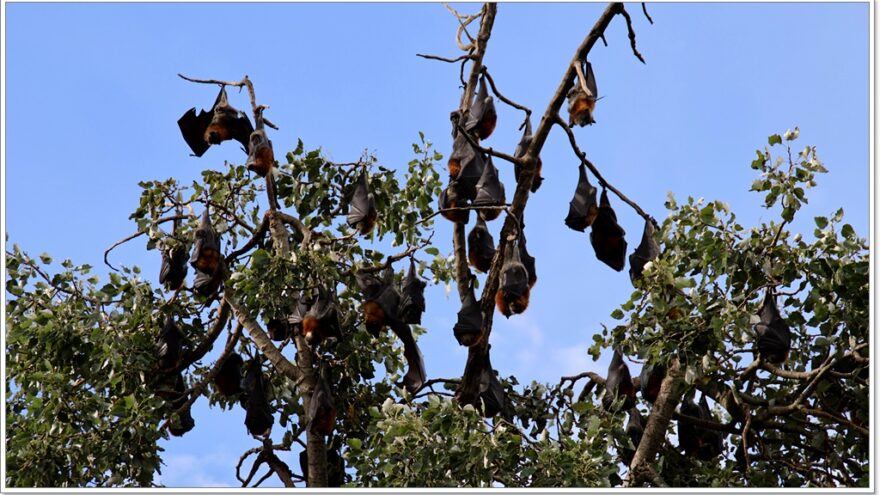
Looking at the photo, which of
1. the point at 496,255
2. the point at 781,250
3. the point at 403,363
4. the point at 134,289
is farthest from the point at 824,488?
the point at 134,289

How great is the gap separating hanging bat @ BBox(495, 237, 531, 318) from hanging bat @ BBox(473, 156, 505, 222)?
395 mm

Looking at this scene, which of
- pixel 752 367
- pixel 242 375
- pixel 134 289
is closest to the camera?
pixel 752 367

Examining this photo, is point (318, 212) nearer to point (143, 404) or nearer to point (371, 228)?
point (371, 228)

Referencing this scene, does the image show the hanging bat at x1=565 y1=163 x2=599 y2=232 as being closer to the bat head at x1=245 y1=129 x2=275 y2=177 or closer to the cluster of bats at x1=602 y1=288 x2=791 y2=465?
the cluster of bats at x1=602 y1=288 x2=791 y2=465

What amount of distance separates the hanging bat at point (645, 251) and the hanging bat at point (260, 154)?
2.87 m

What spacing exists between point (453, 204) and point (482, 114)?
2.58 feet

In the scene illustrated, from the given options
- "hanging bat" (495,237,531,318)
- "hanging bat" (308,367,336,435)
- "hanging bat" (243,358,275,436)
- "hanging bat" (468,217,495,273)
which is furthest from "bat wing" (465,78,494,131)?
"hanging bat" (243,358,275,436)

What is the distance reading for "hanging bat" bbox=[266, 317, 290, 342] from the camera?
30.8ft

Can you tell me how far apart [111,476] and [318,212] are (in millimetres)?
2706

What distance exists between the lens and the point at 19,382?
9.14m

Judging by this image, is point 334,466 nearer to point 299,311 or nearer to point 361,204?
point 299,311

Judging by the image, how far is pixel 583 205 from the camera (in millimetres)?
8711

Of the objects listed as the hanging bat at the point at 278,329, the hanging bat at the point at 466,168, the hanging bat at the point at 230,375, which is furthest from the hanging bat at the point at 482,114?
the hanging bat at the point at 230,375

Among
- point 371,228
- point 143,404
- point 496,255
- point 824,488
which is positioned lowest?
point 824,488
